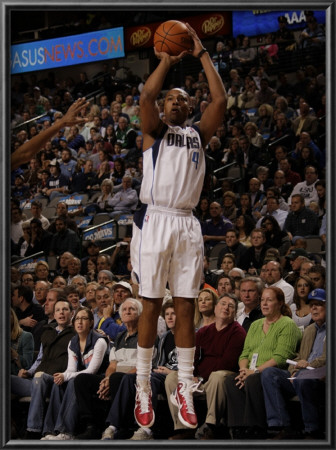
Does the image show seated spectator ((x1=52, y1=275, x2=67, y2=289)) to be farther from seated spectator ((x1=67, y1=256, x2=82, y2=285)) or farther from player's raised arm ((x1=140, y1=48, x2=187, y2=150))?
player's raised arm ((x1=140, y1=48, x2=187, y2=150))

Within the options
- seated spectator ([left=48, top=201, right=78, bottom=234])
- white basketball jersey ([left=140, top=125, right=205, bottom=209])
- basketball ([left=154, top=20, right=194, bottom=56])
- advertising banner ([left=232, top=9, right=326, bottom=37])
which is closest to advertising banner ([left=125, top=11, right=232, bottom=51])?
advertising banner ([left=232, top=9, right=326, bottom=37])

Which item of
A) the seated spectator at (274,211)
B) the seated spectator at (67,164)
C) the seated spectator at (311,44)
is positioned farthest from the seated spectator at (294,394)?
the seated spectator at (311,44)

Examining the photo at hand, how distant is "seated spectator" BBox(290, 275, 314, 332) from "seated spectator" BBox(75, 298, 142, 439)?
49.6 inches

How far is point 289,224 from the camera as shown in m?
8.23

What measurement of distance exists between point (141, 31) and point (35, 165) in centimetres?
238

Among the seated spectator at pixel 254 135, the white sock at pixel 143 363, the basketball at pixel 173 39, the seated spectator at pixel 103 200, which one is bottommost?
the white sock at pixel 143 363

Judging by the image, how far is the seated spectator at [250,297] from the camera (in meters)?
6.81

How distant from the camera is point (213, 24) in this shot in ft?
24.7

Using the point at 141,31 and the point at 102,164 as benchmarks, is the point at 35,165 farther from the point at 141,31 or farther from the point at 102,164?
the point at 141,31

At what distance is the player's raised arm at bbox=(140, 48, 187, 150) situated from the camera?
5703mm

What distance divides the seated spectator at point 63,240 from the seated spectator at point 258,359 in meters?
2.27

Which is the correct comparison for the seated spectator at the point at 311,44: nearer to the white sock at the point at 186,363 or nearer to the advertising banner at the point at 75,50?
the advertising banner at the point at 75,50

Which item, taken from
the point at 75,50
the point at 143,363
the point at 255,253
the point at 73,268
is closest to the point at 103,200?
the point at 73,268

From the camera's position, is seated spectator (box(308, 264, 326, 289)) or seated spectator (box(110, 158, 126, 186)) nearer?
seated spectator (box(308, 264, 326, 289))
